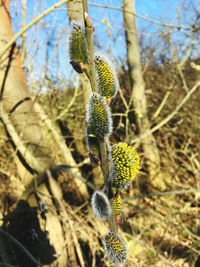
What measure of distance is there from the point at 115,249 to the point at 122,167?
280 mm

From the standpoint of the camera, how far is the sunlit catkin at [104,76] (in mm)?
806

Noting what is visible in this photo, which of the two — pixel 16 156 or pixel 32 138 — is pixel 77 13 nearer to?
pixel 32 138

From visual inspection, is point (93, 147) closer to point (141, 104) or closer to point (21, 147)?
point (21, 147)

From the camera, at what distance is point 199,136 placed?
519cm

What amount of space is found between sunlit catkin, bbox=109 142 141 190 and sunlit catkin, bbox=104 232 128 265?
0.17 m

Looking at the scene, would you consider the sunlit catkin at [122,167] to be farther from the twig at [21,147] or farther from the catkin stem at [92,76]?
the twig at [21,147]

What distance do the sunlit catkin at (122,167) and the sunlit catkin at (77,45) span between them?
13.3 inches

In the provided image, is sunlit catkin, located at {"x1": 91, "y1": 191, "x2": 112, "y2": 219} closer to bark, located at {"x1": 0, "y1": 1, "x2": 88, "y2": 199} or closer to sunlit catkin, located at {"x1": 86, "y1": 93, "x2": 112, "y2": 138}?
sunlit catkin, located at {"x1": 86, "y1": 93, "x2": 112, "y2": 138}

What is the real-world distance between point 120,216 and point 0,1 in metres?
3.05

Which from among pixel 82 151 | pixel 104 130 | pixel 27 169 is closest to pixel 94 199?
pixel 104 130

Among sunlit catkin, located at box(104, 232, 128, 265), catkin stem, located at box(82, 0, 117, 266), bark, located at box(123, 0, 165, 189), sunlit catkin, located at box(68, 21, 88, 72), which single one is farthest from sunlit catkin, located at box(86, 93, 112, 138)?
bark, located at box(123, 0, 165, 189)

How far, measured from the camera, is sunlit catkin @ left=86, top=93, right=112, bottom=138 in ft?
2.52

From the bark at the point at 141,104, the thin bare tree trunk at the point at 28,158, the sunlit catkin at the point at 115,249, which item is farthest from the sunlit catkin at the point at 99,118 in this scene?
the bark at the point at 141,104

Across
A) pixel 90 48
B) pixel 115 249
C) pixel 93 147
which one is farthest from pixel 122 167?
pixel 90 48
